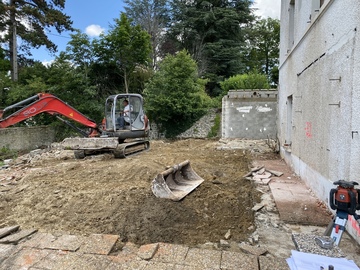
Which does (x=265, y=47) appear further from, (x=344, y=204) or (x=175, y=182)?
(x=344, y=204)

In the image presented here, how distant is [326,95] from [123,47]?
16399mm

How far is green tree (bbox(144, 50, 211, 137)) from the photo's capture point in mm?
16391

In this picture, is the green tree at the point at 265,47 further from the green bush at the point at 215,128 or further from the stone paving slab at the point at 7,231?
the stone paving slab at the point at 7,231

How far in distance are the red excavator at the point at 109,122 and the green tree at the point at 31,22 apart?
9.75m

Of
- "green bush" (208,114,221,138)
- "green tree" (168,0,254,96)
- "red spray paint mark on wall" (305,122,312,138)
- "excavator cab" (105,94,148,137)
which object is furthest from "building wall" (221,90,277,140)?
"green tree" (168,0,254,96)

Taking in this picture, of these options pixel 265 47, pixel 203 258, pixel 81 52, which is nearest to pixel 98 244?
pixel 203 258

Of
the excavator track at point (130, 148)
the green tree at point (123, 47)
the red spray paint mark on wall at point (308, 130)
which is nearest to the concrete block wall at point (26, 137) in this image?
the excavator track at point (130, 148)

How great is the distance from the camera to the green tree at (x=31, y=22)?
15.8m

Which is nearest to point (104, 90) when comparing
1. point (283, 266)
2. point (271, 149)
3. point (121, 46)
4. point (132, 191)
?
point (121, 46)

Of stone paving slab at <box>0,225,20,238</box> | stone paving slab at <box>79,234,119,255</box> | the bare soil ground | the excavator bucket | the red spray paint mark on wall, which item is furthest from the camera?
the red spray paint mark on wall

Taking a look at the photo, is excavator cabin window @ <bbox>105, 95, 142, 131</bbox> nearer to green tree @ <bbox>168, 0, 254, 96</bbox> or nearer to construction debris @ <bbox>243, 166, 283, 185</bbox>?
construction debris @ <bbox>243, 166, 283, 185</bbox>

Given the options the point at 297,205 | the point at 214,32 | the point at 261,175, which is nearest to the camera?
the point at 297,205

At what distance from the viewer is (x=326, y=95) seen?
4152 mm

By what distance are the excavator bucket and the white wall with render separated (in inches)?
88.2
